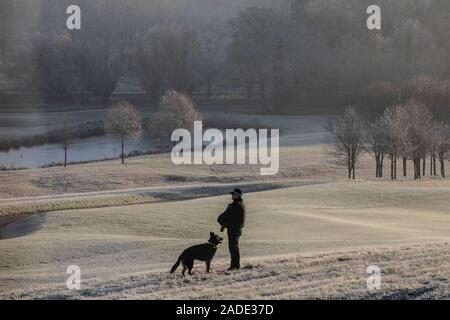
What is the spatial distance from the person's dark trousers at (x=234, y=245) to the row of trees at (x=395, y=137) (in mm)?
36378

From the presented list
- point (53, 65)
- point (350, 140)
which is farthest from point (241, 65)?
point (350, 140)

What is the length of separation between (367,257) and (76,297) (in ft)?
27.1

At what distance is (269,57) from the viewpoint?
4970 inches

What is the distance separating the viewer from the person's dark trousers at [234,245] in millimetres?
17980

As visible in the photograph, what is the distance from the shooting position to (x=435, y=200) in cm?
3884
